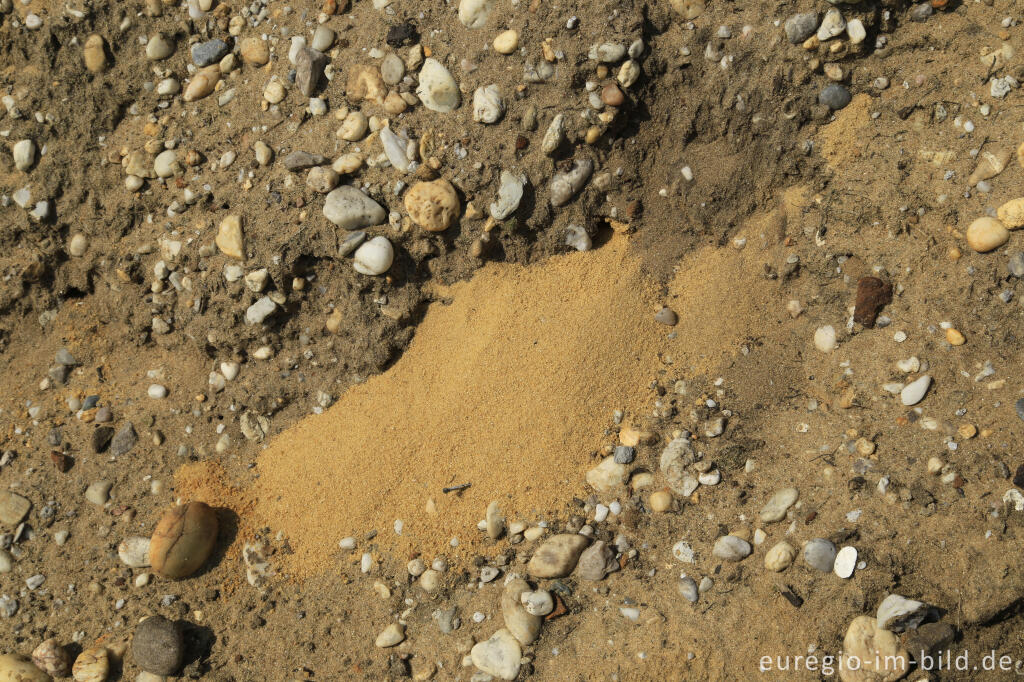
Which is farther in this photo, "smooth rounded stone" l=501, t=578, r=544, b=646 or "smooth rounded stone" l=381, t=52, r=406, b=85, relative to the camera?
"smooth rounded stone" l=381, t=52, r=406, b=85

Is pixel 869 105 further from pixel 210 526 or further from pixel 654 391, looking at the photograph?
pixel 210 526

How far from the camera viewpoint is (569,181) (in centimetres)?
258

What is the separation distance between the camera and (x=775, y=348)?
100 inches

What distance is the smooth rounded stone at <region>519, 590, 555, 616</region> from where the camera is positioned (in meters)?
2.33

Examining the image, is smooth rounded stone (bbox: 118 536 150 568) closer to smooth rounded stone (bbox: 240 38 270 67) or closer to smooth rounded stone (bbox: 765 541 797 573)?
smooth rounded stone (bbox: 240 38 270 67)

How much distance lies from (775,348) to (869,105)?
101 centimetres

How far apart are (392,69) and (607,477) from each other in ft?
5.80

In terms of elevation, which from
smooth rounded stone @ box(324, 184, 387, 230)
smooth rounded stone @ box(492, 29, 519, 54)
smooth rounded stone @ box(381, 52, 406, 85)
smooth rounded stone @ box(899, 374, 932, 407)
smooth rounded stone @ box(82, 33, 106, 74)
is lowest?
smooth rounded stone @ box(899, 374, 932, 407)

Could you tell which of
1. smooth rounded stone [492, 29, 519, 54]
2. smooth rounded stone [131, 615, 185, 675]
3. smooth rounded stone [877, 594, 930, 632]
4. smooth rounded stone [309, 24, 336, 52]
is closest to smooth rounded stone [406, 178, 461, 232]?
smooth rounded stone [492, 29, 519, 54]

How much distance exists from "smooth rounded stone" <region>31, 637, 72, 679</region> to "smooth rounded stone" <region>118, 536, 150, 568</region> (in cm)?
38

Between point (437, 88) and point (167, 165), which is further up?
point (167, 165)

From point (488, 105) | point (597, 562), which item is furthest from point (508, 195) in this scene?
point (597, 562)

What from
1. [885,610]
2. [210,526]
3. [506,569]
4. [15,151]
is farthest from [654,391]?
[15,151]

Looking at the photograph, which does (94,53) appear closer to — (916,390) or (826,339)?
(826,339)
